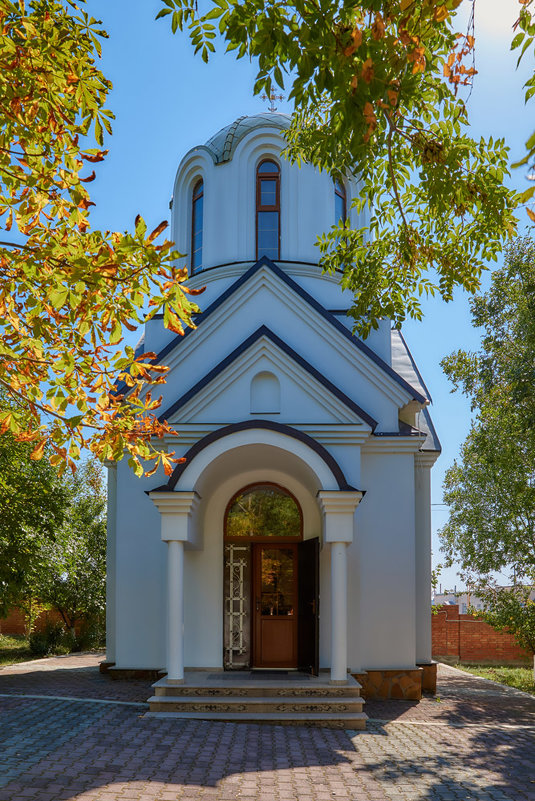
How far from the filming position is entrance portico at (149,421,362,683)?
1150 cm

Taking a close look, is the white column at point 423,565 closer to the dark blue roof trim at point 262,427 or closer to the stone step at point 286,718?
the dark blue roof trim at point 262,427

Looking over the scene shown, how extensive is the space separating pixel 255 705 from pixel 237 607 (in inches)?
115

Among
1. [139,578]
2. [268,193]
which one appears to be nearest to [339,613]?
[139,578]

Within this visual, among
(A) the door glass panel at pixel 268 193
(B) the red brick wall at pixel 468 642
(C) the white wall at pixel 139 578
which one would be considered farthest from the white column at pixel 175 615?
(B) the red brick wall at pixel 468 642

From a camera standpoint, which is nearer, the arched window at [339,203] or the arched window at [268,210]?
the arched window at [268,210]

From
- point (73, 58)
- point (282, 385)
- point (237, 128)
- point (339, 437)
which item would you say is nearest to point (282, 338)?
point (282, 385)

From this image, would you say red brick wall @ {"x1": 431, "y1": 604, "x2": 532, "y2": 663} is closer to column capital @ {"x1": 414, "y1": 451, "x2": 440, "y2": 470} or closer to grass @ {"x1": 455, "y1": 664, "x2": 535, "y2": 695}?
grass @ {"x1": 455, "y1": 664, "x2": 535, "y2": 695}

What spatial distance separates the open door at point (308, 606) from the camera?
12047mm

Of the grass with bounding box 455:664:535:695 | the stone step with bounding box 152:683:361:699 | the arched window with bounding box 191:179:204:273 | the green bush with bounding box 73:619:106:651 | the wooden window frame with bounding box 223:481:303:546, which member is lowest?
the grass with bounding box 455:664:535:695

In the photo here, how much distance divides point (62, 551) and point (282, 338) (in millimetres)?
7580

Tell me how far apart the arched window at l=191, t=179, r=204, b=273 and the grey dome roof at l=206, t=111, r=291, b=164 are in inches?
32.3

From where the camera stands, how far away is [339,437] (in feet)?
41.4

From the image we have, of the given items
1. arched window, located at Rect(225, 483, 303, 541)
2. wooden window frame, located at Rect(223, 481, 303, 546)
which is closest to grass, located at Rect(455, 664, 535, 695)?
wooden window frame, located at Rect(223, 481, 303, 546)

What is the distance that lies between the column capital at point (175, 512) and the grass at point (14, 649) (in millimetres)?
8823
